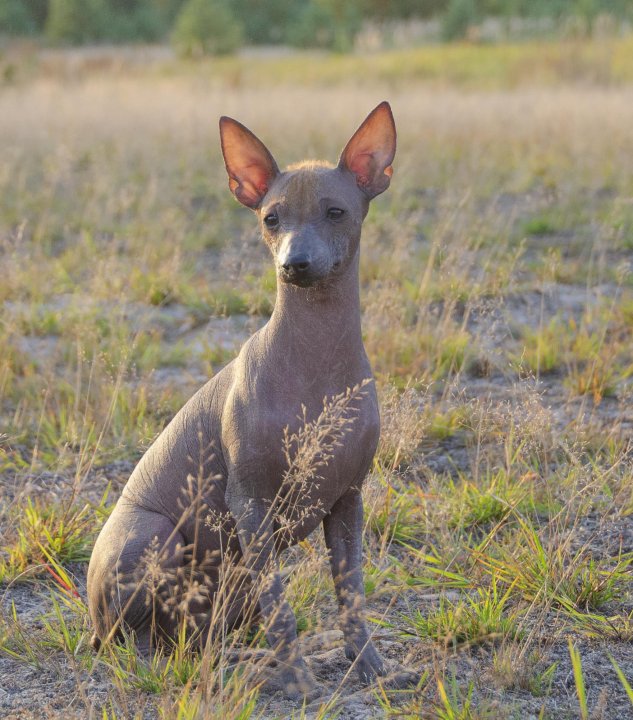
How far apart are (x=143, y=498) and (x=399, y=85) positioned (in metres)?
Answer: 16.5

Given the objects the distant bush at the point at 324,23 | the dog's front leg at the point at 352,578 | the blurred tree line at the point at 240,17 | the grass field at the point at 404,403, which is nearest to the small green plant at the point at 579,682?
the grass field at the point at 404,403

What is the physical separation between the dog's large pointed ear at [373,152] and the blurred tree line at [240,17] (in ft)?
97.8

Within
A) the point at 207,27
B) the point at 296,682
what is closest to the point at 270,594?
the point at 296,682

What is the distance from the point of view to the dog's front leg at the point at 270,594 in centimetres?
269

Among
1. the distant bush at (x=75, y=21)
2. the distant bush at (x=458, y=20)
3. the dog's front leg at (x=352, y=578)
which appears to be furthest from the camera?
the distant bush at (x=75, y=21)

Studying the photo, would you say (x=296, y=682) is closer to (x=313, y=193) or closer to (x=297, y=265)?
(x=297, y=265)

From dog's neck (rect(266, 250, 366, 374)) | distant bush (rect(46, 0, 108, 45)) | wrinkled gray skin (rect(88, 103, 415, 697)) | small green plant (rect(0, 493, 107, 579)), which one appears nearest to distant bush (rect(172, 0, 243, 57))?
distant bush (rect(46, 0, 108, 45))

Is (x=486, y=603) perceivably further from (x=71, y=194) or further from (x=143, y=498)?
(x=71, y=194)

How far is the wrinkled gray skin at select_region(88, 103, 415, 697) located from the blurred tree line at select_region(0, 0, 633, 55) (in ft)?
98.3

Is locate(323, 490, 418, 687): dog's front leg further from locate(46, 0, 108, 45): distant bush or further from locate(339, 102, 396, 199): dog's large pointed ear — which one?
locate(46, 0, 108, 45): distant bush

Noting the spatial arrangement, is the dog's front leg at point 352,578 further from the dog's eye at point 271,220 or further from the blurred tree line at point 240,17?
the blurred tree line at point 240,17

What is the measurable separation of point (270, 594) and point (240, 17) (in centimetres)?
4625

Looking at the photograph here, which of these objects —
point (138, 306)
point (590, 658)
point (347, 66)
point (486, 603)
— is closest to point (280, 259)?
point (486, 603)

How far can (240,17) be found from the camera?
151 ft
